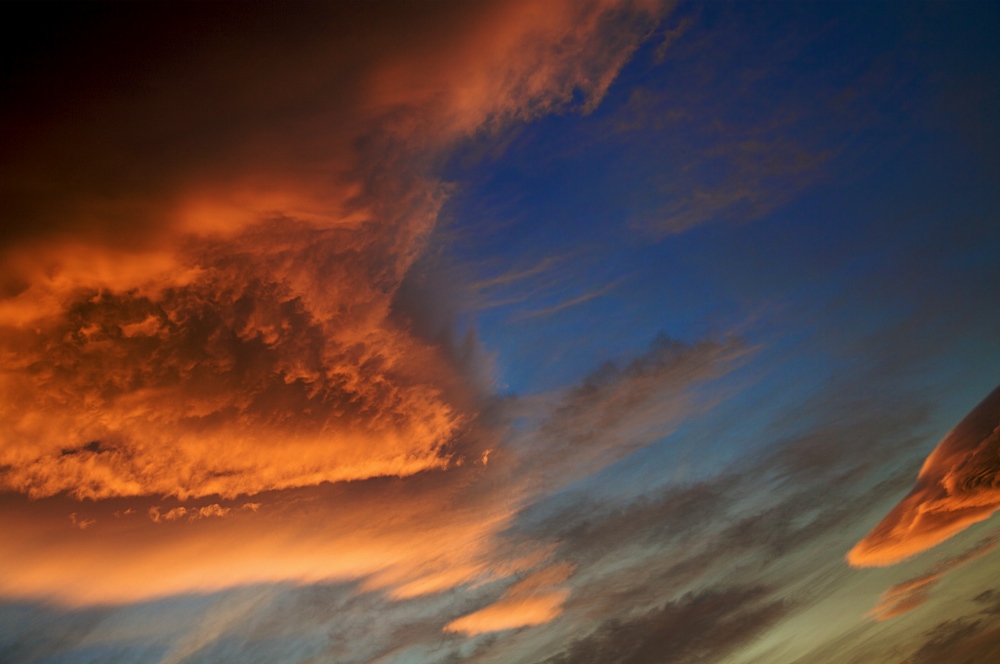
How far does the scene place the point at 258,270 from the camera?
10617 mm

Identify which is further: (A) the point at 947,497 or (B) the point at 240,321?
(A) the point at 947,497

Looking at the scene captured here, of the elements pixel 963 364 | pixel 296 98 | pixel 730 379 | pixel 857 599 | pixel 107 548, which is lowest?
pixel 857 599

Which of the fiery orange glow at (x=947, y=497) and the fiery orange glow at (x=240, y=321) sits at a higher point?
the fiery orange glow at (x=240, y=321)

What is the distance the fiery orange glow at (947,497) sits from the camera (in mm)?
19031

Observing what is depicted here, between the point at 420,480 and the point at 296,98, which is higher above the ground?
the point at 296,98

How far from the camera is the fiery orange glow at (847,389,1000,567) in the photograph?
19031 mm

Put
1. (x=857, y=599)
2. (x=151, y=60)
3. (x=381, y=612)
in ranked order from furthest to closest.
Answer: (x=857, y=599) < (x=381, y=612) < (x=151, y=60)

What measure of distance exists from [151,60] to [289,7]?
1926mm

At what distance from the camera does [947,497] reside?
21.5 meters

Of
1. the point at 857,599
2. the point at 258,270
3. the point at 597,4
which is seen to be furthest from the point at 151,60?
the point at 857,599

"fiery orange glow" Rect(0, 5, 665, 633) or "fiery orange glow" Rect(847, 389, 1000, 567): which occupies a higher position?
"fiery orange glow" Rect(0, 5, 665, 633)

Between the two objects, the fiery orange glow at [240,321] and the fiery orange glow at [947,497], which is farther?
the fiery orange glow at [947,497]

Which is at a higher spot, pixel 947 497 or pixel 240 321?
pixel 240 321

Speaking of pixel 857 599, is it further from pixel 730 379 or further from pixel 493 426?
pixel 493 426
